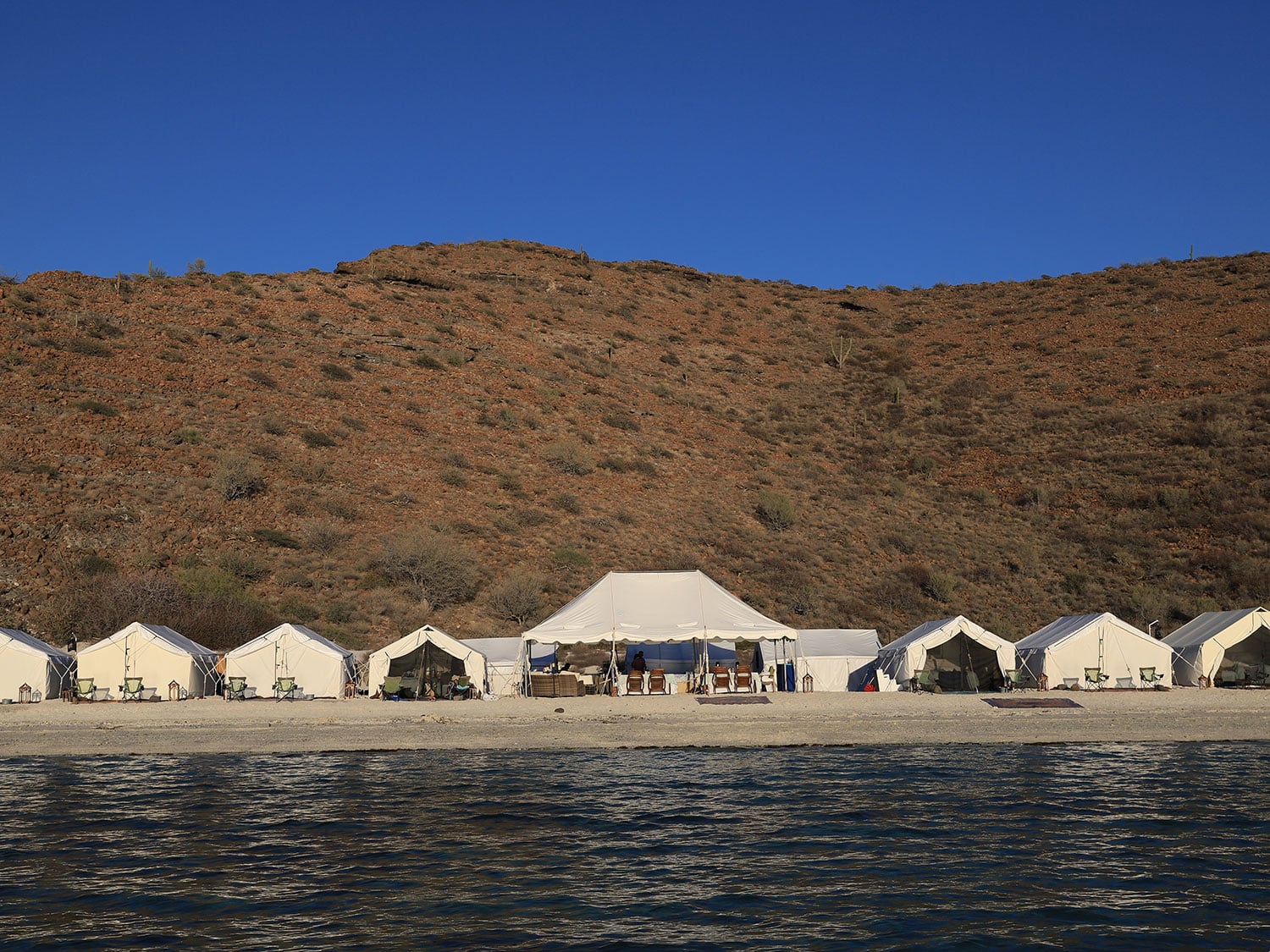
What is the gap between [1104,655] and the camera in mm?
29750

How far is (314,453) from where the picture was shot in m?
47.3

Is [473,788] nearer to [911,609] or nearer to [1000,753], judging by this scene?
[1000,753]

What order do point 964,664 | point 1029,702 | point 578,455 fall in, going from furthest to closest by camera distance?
point 578,455 → point 964,664 → point 1029,702

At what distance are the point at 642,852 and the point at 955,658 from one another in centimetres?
1832

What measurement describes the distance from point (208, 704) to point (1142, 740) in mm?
20733

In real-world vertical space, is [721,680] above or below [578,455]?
below

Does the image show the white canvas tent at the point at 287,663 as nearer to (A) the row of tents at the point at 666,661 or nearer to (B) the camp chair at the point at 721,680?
(A) the row of tents at the point at 666,661

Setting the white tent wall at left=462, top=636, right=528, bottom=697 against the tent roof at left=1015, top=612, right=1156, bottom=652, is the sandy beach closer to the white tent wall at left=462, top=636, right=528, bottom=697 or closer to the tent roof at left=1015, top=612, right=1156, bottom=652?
the white tent wall at left=462, top=636, right=528, bottom=697

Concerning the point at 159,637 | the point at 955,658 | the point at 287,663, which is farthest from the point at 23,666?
the point at 955,658

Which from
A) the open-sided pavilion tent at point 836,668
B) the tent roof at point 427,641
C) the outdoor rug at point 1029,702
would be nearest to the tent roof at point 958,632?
the open-sided pavilion tent at point 836,668

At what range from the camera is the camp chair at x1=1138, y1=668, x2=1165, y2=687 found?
2944 cm

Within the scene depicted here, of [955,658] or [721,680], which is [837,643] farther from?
[721,680]

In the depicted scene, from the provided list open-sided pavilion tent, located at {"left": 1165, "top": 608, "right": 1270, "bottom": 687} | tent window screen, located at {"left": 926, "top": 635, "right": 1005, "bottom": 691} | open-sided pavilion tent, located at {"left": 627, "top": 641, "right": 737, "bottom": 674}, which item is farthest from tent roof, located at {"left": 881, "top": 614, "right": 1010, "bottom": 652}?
open-sided pavilion tent, located at {"left": 627, "top": 641, "right": 737, "bottom": 674}

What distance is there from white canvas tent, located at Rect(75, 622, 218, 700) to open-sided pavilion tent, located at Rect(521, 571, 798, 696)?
838 centimetres
